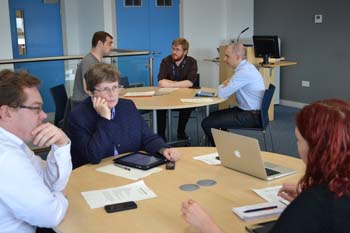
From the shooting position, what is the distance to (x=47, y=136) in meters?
1.86

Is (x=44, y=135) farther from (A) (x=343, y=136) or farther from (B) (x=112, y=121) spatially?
(A) (x=343, y=136)

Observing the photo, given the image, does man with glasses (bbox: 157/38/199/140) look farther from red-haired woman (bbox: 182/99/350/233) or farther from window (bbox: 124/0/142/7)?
red-haired woman (bbox: 182/99/350/233)

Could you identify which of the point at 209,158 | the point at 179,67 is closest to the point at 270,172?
the point at 209,158

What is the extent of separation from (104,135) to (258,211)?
1128mm

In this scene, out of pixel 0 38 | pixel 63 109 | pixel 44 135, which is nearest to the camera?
pixel 44 135

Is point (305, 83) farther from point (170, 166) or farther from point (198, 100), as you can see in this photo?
point (170, 166)

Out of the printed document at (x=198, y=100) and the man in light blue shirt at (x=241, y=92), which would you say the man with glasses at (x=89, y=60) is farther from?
the man in light blue shirt at (x=241, y=92)

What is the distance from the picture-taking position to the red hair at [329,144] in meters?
1.31

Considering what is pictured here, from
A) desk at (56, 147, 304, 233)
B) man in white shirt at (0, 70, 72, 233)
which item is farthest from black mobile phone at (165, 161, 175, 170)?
man in white shirt at (0, 70, 72, 233)

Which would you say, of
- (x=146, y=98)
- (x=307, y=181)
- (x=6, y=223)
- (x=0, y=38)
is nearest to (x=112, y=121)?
(x=6, y=223)

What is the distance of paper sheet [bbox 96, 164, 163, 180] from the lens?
2.29 m

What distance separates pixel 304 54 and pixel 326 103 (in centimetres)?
673

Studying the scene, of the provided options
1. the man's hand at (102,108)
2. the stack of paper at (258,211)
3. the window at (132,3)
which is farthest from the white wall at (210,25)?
the stack of paper at (258,211)

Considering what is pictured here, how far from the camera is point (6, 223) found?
168 cm
